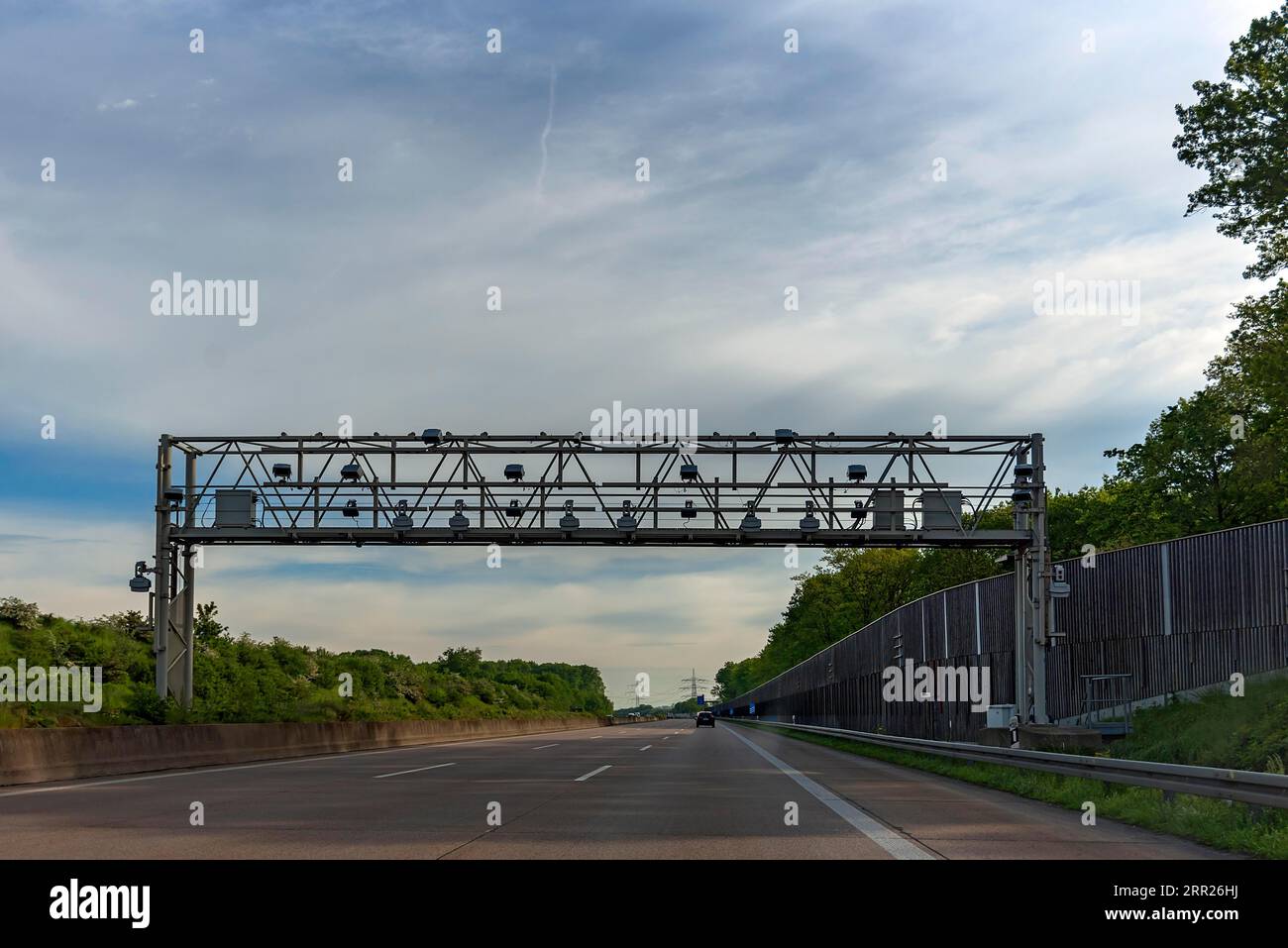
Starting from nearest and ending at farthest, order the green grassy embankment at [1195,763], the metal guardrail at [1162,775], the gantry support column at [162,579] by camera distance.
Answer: the metal guardrail at [1162,775] < the green grassy embankment at [1195,763] < the gantry support column at [162,579]

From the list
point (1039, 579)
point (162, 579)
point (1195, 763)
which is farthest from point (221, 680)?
point (1195, 763)

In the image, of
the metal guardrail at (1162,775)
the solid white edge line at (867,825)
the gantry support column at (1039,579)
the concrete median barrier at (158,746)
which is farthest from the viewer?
the gantry support column at (1039,579)

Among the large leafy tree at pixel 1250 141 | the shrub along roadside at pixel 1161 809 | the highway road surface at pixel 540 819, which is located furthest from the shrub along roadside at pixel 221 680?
the large leafy tree at pixel 1250 141

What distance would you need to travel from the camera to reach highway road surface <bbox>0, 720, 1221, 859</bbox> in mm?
10633

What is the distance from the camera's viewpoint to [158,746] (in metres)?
24.1

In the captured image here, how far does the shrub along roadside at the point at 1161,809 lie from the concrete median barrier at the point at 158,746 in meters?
15.1

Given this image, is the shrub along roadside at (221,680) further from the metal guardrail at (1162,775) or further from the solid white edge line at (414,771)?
the metal guardrail at (1162,775)

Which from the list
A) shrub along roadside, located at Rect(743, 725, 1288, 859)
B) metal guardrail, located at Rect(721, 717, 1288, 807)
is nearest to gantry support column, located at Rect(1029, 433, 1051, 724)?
metal guardrail, located at Rect(721, 717, 1288, 807)

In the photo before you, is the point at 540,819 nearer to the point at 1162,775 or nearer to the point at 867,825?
the point at 867,825

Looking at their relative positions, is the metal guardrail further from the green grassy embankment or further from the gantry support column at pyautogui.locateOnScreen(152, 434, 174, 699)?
the gantry support column at pyautogui.locateOnScreen(152, 434, 174, 699)

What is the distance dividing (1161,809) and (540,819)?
21.9 feet

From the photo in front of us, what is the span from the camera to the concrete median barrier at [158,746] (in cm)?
1956

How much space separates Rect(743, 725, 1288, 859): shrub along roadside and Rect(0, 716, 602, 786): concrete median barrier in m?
15.1

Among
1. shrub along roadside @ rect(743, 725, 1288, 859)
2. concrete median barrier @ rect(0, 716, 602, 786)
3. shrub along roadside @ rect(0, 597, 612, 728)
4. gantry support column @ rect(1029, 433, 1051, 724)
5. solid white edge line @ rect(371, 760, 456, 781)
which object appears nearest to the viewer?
shrub along roadside @ rect(743, 725, 1288, 859)
